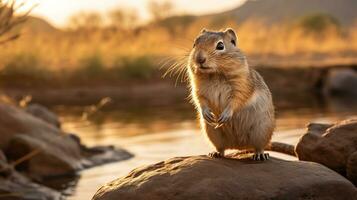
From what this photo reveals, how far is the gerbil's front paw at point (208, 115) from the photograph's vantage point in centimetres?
598

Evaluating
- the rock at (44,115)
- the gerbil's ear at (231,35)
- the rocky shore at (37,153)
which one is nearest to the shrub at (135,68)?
the rock at (44,115)

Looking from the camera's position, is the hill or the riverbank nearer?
the riverbank

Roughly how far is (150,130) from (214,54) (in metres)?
8.71

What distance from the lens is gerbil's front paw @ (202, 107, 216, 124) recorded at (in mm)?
5980

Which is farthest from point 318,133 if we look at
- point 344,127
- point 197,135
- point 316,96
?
point 316,96

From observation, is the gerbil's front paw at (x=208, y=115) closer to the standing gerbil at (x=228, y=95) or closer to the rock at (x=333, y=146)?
the standing gerbil at (x=228, y=95)

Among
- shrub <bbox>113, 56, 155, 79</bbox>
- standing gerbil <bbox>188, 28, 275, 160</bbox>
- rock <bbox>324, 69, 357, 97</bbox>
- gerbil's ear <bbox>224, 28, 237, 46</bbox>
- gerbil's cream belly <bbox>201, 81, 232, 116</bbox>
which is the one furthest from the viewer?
shrub <bbox>113, 56, 155, 79</bbox>

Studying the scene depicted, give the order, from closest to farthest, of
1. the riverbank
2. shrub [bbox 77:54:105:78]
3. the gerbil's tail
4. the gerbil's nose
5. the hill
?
the gerbil's nose → the gerbil's tail → the riverbank → shrub [bbox 77:54:105:78] → the hill

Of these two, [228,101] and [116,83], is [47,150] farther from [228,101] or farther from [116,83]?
[116,83]

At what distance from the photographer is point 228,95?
606 cm

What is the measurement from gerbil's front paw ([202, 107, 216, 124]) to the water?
3308 mm

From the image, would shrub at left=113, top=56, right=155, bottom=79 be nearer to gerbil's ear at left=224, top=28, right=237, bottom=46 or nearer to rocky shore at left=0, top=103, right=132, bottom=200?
rocky shore at left=0, top=103, right=132, bottom=200

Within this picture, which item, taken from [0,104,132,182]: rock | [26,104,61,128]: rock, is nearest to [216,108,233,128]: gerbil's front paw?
[0,104,132,182]: rock

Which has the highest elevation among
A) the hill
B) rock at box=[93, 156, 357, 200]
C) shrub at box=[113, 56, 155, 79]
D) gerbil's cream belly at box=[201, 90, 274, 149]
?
gerbil's cream belly at box=[201, 90, 274, 149]
